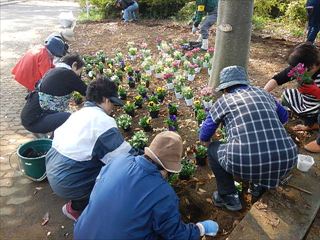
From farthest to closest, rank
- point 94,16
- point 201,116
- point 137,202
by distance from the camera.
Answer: point 94,16 → point 201,116 → point 137,202

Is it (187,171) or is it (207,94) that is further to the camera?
(207,94)

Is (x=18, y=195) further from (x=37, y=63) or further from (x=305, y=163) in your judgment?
(x=305, y=163)

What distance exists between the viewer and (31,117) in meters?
4.28

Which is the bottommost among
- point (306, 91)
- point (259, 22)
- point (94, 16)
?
point (94, 16)

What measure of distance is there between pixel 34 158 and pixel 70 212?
76cm

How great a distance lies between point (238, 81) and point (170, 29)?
852 centimetres

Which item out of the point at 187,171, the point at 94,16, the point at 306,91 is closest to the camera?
the point at 187,171

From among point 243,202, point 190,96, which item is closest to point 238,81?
point 243,202

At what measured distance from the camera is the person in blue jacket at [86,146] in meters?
2.94

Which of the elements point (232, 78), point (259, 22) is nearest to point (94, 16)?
point (259, 22)

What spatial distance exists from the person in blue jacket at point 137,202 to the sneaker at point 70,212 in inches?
41.4

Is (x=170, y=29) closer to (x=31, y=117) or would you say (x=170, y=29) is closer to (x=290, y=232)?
(x=31, y=117)

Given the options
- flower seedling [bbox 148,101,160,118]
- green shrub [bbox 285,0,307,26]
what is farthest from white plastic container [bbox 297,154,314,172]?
green shrub [bbox 285,0,307,26]

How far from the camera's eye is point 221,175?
9.87 feet
